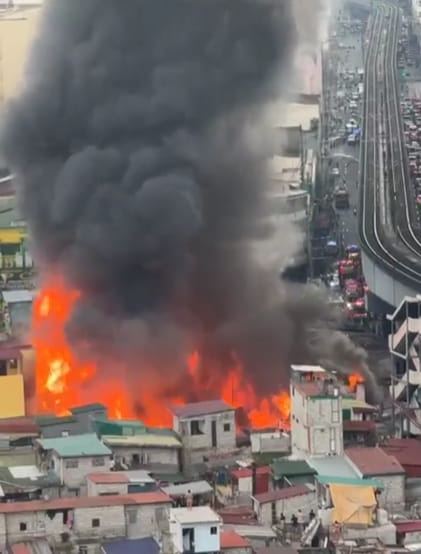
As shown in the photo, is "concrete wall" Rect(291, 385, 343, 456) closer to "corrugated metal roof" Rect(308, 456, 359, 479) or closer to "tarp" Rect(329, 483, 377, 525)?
"corrugated metal roof" Rect(308, 456, 359, 479)

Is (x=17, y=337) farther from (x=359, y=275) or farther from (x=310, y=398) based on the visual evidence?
(x=359, y=275)

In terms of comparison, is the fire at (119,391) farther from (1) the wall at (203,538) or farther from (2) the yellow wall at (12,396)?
(1) the wall at (203,538)

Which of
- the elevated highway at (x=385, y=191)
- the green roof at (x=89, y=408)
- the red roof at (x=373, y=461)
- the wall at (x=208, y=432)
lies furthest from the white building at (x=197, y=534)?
the elevated highway at (x=385, y=191)

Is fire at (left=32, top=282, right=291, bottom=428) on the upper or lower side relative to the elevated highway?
lower

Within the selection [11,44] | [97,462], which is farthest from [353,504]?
[11,44]

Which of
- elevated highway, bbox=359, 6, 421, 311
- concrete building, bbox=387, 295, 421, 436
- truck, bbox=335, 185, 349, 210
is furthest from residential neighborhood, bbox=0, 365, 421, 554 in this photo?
truck, bbox=335, 185, 349, 210
